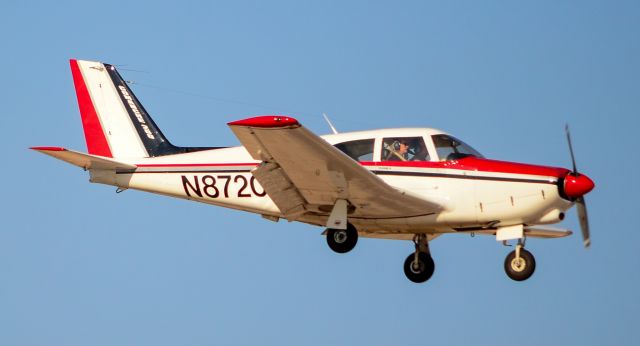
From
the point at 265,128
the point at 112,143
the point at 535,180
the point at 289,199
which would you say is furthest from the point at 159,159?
the point at 535,180

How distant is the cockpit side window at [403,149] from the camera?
69.9 ft

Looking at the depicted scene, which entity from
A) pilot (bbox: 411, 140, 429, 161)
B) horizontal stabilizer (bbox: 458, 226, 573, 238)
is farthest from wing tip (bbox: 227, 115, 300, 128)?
horizontal stabilizer (bbox: 458, 226, 573, 238)

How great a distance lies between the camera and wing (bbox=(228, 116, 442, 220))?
762 inches

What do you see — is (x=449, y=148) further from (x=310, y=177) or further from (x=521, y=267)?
(x=310, y=177)

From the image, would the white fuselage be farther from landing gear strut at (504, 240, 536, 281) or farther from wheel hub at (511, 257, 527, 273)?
wheel hub at (511, 257, 527, 273)

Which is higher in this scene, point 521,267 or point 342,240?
point 342,240

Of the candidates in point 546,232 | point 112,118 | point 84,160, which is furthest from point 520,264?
point 112,118

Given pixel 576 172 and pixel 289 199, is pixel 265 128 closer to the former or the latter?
pixel 289 199

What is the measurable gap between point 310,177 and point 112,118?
5253 mm

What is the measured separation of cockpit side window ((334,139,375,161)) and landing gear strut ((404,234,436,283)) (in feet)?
6.68

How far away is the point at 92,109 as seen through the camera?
24312 millimetres

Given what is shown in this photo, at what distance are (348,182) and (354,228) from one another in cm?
92

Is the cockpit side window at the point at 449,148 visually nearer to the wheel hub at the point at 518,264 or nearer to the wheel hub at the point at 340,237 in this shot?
the wheel hub at the point at 518,264

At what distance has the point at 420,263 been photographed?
73.5 feet
